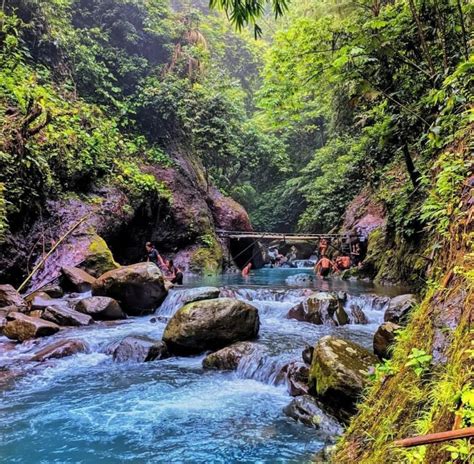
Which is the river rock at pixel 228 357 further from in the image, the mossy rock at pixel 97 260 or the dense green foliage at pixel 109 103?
the mossy rock at pixel 97 260

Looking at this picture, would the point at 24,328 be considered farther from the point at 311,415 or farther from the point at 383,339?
the point at 383,339

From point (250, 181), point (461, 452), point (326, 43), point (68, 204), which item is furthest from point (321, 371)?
point (250, 181)

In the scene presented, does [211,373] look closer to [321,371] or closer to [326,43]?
[321,371]

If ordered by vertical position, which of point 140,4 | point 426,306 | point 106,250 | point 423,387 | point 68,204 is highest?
point 140,4

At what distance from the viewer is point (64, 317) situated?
8281 mm

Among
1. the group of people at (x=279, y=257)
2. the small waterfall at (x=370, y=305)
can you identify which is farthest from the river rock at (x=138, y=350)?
the group of people at (x=279, y=257)

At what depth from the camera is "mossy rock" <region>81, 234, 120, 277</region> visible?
1130 centimetres

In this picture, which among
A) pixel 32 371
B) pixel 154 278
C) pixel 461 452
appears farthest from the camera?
pixel 154 278

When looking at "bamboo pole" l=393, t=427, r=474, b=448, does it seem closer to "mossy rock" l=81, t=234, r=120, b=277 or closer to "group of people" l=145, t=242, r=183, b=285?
"mossy rock" l=81, t=234, r=120, b=277

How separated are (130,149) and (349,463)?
16.7m

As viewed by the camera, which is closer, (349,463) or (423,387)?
(423,387)

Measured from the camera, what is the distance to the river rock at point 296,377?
204 inches

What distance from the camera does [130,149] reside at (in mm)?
17453

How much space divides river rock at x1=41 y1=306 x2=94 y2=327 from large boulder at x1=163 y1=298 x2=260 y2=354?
7.56ft
